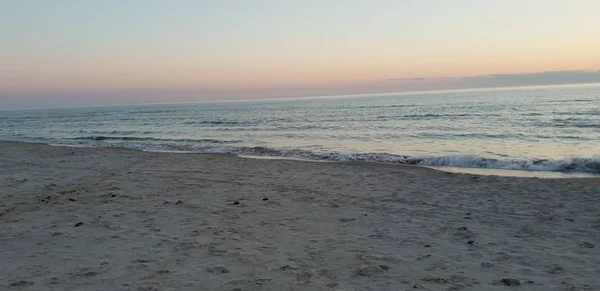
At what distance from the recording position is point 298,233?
6387mm

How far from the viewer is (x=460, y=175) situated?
12234 mm

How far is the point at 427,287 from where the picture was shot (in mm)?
4406

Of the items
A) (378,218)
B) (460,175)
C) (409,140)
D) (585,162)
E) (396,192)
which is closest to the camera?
(378,218)

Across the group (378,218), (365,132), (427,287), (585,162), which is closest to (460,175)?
(585,162)

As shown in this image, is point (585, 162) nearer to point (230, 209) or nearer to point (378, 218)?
point (378, 218)

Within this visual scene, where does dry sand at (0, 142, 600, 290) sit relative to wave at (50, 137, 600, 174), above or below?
above

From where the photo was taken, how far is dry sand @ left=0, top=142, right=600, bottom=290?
4.64 meters

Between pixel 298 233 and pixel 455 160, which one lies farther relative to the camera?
pixel 455 160

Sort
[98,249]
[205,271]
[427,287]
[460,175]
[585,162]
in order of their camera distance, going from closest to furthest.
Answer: [427,287], [205,271], [98,249], [460,175], [585,162]

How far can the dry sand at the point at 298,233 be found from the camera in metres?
4.64

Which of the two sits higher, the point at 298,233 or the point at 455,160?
the point at 298,233

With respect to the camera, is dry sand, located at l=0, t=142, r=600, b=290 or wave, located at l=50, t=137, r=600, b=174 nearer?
dry sand, located at l=0, t=142, r=600, b=290

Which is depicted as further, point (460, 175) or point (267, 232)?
point (460, 175)

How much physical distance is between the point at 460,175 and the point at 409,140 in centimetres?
1196
